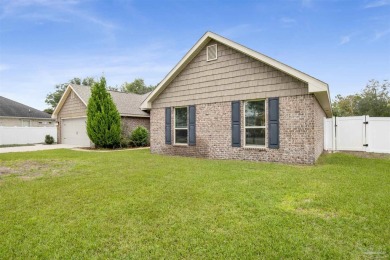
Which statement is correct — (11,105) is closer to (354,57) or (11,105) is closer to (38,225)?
(38,225)

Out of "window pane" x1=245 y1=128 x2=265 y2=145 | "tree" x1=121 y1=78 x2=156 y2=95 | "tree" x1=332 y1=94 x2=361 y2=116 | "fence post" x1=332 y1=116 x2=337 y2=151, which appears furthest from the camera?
"tree" x1=121 y1=78 x2=156 y2=95

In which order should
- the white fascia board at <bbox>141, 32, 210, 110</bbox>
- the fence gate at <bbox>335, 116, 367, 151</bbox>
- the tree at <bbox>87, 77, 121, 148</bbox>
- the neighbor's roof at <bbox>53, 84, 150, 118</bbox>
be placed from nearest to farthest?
the white fascia board at <bbox>141, 32, 210, 110</bbox> → the fence gate at <bbox>335, 116, 367, 151</bbox> → the tree at <bbox>87, 77, 121, 148</bbox> → the neighbor's roof at <bbox>53, 84, 150, 118</bbox>

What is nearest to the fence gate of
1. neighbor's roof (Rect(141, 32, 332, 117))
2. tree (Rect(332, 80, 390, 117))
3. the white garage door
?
neighbor's roof (Rect(141, 32, 332, 117))

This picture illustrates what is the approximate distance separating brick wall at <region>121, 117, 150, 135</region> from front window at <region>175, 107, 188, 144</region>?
750cm

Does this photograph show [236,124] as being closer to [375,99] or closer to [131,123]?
[131,123]

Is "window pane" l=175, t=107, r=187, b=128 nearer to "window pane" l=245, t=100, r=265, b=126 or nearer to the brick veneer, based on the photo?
the brick veneer

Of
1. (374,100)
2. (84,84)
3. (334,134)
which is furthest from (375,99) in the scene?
(84,84)

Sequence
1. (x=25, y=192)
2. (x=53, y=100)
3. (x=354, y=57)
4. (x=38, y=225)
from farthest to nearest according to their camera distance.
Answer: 1. (x=53, y=100)
2. (x=354, y=57)
3. (x=25, y=192)
4. (x=38, y=225)

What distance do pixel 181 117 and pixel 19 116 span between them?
2350 centimetres

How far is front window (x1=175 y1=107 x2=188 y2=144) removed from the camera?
37.1 feet

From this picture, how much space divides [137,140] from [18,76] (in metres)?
18.5

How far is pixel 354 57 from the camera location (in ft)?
56.1

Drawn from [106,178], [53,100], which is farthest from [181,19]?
[53,100]

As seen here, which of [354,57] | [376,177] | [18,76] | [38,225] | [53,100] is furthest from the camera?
[53,100]
